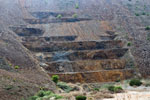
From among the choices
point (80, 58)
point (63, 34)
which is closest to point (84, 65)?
point (80, 58)

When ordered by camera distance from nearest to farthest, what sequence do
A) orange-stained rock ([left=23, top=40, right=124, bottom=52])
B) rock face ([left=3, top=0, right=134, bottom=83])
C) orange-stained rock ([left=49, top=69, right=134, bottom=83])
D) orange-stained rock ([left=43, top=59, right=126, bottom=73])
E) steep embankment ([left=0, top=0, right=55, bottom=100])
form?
steep embankment ([left=0, top=0, right=55, bottom=100])
orange-stained rock ([left=49, top=69, right=134, bottom=83])
rock face ([left=3, top=0, right=134, bottom=83])
orange-stained rock ([left=43, top=59, right=126, bottom=73])
orange-stained rock ([left=23, top=40, right=124, bottom=52])

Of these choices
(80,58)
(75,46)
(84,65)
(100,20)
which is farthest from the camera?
(100,20)

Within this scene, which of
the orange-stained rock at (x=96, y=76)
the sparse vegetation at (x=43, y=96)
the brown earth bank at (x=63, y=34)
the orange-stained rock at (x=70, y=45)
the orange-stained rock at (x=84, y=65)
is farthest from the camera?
the orange-stained rock at (x=70, y=45)

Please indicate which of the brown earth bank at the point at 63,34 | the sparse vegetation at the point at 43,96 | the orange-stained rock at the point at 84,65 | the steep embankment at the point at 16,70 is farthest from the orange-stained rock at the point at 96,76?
the sparse vegetation at the point at 43,96

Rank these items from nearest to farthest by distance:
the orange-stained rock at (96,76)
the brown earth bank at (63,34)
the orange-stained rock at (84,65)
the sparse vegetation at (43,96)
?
the sparse vegetation at (43,96), the brown earth bank at (63,34), the orange-stained rock at (96,76), the orange-stained rock at (84,65)

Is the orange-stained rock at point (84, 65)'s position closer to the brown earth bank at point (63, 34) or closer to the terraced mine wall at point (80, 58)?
the terraced mine wall at point (80, 58)

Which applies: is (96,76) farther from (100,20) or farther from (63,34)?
(100,20)

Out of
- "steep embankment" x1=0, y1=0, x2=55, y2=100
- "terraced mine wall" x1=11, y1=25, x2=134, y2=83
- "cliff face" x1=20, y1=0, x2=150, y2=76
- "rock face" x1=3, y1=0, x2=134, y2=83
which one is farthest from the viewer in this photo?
"cliff face" x1=20, y1=0, x2=150, y2=76

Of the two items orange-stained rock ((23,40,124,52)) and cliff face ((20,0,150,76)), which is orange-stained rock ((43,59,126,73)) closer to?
cliff face ((20,0,150,76))

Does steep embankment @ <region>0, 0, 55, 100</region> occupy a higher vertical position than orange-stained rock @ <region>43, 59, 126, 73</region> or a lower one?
higher

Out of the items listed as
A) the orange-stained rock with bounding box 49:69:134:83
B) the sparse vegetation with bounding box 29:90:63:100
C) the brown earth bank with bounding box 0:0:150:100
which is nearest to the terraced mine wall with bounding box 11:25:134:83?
the orange-stained rock with bounding box 49:69:134:83

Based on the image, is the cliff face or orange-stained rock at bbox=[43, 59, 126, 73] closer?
orange-stained rock at bbox=[43, 59, 126, 73]

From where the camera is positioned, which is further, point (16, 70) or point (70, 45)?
point (70, 45)

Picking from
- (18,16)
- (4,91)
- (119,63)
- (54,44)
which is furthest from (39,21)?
(4,91)
